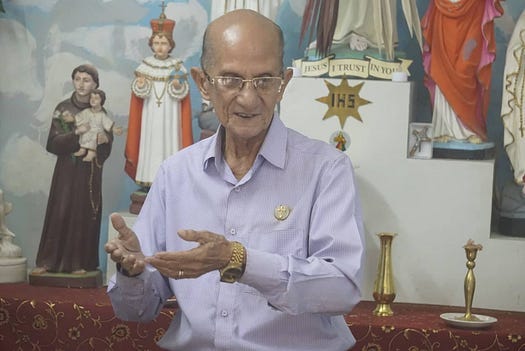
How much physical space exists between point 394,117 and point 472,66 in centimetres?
38

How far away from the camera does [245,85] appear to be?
2260 mm

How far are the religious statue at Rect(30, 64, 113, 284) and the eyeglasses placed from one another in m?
2.39

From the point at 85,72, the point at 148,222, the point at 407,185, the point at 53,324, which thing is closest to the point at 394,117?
the point at 407,185

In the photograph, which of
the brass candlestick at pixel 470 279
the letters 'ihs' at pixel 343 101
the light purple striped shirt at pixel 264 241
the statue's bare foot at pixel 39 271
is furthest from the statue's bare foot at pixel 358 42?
the light purple striped shirt at pixel 264 241

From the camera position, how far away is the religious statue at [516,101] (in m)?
4.41

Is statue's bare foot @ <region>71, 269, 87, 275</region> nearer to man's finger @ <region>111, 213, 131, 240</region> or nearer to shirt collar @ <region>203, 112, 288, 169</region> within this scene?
shirt collar @ <region>203, 112, 288, 169</region>

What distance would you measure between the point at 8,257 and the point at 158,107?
3.03 ft

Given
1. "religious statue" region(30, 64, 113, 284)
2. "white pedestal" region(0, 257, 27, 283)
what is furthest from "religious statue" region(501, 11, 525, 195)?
"white pedestal" region(0, 257, 27, 283)

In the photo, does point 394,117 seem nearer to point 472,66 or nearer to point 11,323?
point 472,66

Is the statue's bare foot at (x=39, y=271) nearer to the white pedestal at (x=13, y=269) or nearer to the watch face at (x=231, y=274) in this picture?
the white pedestal at (x=13, y=269)

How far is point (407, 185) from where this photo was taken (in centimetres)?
450

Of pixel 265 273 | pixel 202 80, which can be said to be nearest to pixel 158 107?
pixel 202 80

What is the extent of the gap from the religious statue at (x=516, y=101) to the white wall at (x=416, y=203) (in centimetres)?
12

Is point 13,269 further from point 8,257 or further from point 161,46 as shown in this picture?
point 161,46
